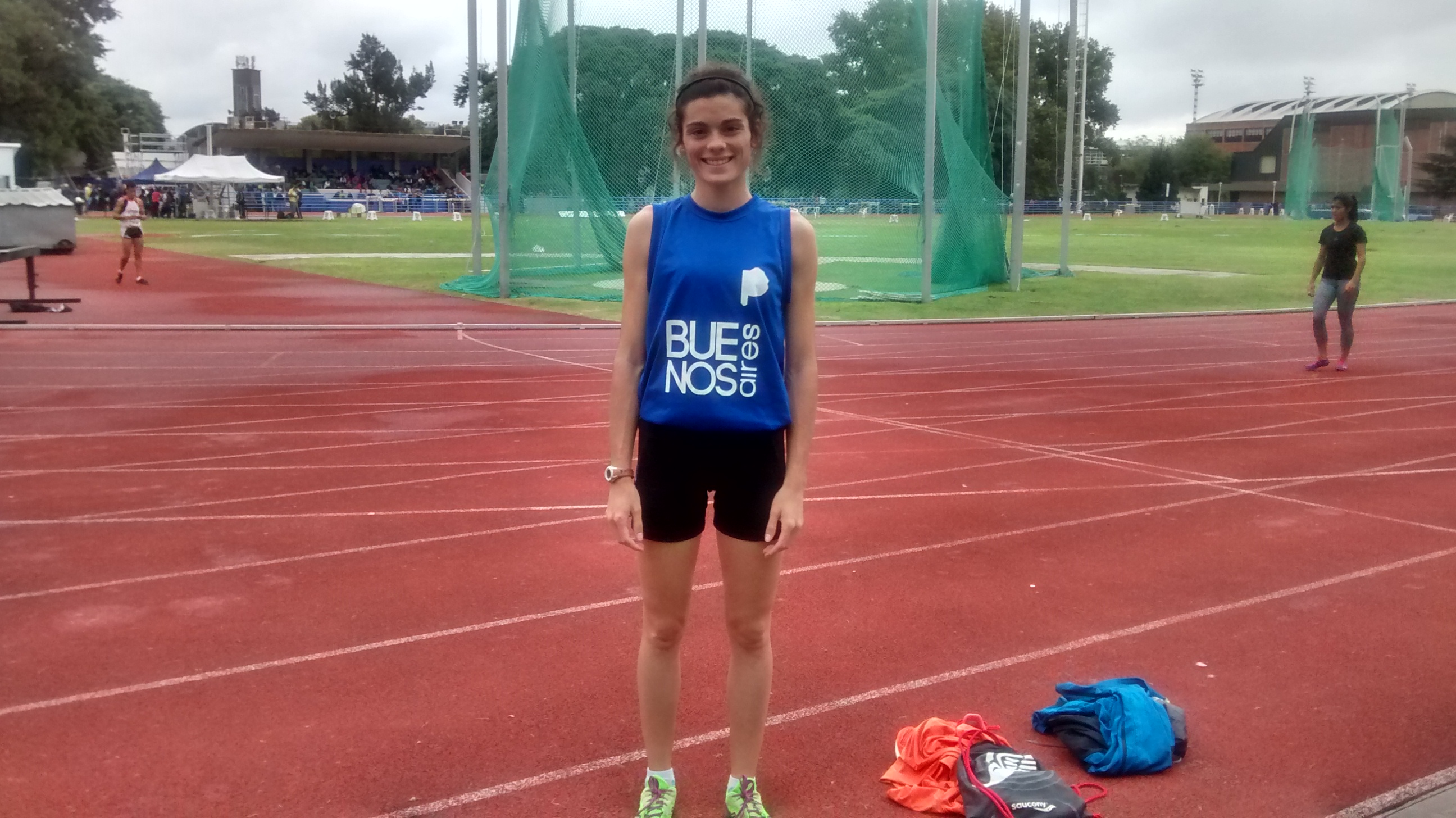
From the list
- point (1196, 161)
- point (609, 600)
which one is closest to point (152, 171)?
point (609, 600)

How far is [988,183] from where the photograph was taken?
2045 cm

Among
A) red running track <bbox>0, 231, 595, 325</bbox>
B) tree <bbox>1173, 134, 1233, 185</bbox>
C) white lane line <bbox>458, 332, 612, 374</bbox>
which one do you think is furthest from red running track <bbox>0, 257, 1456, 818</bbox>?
tree <bbox>1173, 134, 1233, 185</bbox>

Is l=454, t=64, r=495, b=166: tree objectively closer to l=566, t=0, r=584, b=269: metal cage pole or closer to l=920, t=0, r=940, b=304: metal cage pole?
l=566, t=0, r=584, b=269: metal cage pole

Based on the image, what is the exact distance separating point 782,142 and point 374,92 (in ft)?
393

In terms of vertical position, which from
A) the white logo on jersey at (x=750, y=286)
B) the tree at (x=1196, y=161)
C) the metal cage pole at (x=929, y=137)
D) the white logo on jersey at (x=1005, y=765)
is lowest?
the white logo on jersey at (x=1005, y=765)

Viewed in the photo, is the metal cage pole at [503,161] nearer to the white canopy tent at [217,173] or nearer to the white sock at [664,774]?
the white sock at [664,774]

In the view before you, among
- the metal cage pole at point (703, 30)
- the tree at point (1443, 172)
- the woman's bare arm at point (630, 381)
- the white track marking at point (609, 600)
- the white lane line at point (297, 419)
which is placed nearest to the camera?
the woman's bare arm at point (630, 381)

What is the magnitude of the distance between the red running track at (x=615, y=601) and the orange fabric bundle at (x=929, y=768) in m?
0.08

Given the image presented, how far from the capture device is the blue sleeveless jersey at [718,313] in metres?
2.90

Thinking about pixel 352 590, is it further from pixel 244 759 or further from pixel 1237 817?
pixel 1237 817

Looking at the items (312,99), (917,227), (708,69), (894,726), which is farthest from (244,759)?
(312,99)

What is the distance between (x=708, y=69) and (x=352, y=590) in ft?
10.3

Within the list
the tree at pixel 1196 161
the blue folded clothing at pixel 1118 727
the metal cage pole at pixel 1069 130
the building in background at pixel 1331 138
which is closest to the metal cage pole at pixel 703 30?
the metal cage pole at pixel 1069 130

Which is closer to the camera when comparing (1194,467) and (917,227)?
(1194,467)
